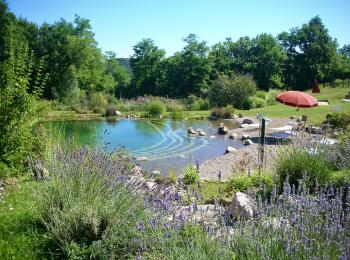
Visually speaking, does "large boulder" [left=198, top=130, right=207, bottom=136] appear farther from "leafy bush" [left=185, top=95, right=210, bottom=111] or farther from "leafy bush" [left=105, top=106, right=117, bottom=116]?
"leafy bush" [left=185, top=95, right=210, bottom=111]

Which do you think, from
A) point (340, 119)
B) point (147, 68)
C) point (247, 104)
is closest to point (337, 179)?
point (340, 119)

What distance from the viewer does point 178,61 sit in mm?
36031

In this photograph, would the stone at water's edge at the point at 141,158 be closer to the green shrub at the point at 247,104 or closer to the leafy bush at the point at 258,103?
the green shrub at the point at 247,104

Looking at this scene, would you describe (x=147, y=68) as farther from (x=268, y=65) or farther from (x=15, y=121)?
(x=15, y=121)

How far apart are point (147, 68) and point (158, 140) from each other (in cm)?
2584

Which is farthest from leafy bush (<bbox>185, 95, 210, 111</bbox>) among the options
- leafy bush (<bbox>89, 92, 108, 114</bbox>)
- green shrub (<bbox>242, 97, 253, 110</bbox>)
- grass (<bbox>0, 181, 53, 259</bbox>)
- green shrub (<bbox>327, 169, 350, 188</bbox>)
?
grass (<bbox>0, 181, 53, 259</bbox>)

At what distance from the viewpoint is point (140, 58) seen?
40312 millimetres

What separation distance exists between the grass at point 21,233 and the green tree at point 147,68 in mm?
32239

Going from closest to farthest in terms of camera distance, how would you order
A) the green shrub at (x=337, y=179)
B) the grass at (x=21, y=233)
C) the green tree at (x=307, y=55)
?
the grass at (x=21, y=233) < the green shrub at (x=337, y=179) < the green tree at (x=307, y=55)

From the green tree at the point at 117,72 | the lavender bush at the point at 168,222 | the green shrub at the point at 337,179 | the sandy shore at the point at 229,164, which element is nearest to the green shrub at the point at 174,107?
the sandy shore at the point at 229,164

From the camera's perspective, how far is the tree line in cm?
3466

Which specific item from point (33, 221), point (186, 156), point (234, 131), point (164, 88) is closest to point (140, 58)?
point (164, 88)

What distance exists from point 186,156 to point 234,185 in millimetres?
5055

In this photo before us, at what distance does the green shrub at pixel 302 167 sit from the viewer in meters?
5.82
